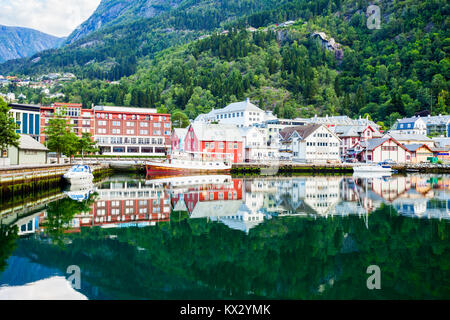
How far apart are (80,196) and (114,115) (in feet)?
185

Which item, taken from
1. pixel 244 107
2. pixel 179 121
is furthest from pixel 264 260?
pixel 244 107

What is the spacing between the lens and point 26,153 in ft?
135

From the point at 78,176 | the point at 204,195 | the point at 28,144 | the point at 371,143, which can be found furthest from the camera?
the point at 371,143

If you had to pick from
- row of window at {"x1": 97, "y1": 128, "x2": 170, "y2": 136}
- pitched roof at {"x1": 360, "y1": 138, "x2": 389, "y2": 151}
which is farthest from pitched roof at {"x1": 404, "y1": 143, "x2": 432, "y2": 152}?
row of window at {"x1": 97, "y1": 128, "x2": 170, "y2": 136}

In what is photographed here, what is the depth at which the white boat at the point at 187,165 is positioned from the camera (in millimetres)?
58125

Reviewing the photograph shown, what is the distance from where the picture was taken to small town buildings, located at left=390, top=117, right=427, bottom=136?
10200cm

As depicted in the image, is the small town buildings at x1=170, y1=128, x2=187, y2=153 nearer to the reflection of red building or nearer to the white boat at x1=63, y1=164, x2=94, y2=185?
the white boat at x1=63, y1=164, x2=94, y2=185

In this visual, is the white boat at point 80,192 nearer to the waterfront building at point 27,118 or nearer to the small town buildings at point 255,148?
the waterfront building at point 27,118

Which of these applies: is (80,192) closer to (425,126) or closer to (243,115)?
(243,115)

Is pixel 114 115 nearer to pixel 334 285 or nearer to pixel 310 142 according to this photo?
pixel 310 142

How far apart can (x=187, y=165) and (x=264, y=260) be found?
1794 inches

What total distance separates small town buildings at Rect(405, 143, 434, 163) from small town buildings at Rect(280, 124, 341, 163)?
17.1m

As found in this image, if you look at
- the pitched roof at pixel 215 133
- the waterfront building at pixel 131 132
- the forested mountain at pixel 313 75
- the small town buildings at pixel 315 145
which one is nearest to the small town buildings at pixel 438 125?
the forested mountain at pixel 313 75

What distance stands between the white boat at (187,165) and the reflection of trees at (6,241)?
38094mm
